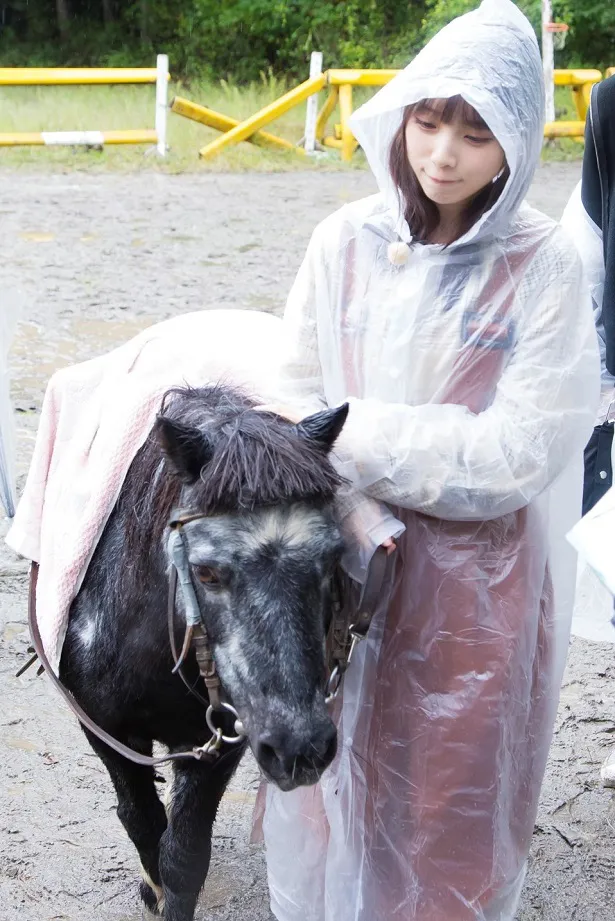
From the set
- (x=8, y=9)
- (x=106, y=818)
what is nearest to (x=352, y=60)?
(x=8, y=9)

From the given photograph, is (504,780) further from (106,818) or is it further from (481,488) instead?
(106,818)

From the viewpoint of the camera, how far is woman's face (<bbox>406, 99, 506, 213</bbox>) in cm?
203

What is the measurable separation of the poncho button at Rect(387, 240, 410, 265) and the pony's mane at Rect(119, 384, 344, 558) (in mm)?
388

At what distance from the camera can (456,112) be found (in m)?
2.04

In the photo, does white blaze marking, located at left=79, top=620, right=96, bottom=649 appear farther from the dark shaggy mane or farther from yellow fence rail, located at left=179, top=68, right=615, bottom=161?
yellow fence rail, located at left=179, top=68, right=615, bottom=161

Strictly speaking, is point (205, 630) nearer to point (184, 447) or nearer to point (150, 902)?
point (184, 447)

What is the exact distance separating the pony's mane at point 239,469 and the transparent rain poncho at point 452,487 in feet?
0.38

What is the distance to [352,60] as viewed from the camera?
841 inches

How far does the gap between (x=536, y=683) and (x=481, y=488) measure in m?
0.56

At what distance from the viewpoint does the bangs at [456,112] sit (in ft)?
6.66

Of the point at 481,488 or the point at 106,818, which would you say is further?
the point at 106,818

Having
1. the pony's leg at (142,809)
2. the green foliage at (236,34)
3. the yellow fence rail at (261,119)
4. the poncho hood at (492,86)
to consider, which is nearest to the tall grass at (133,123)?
the yellow fence rail at (261,119)

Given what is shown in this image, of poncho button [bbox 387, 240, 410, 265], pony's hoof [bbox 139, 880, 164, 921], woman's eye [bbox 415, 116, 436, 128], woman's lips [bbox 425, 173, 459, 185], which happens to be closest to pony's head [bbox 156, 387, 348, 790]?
poncho button [bbox 387, 240, 410, 265]

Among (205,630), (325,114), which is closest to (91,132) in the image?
(325,114)
